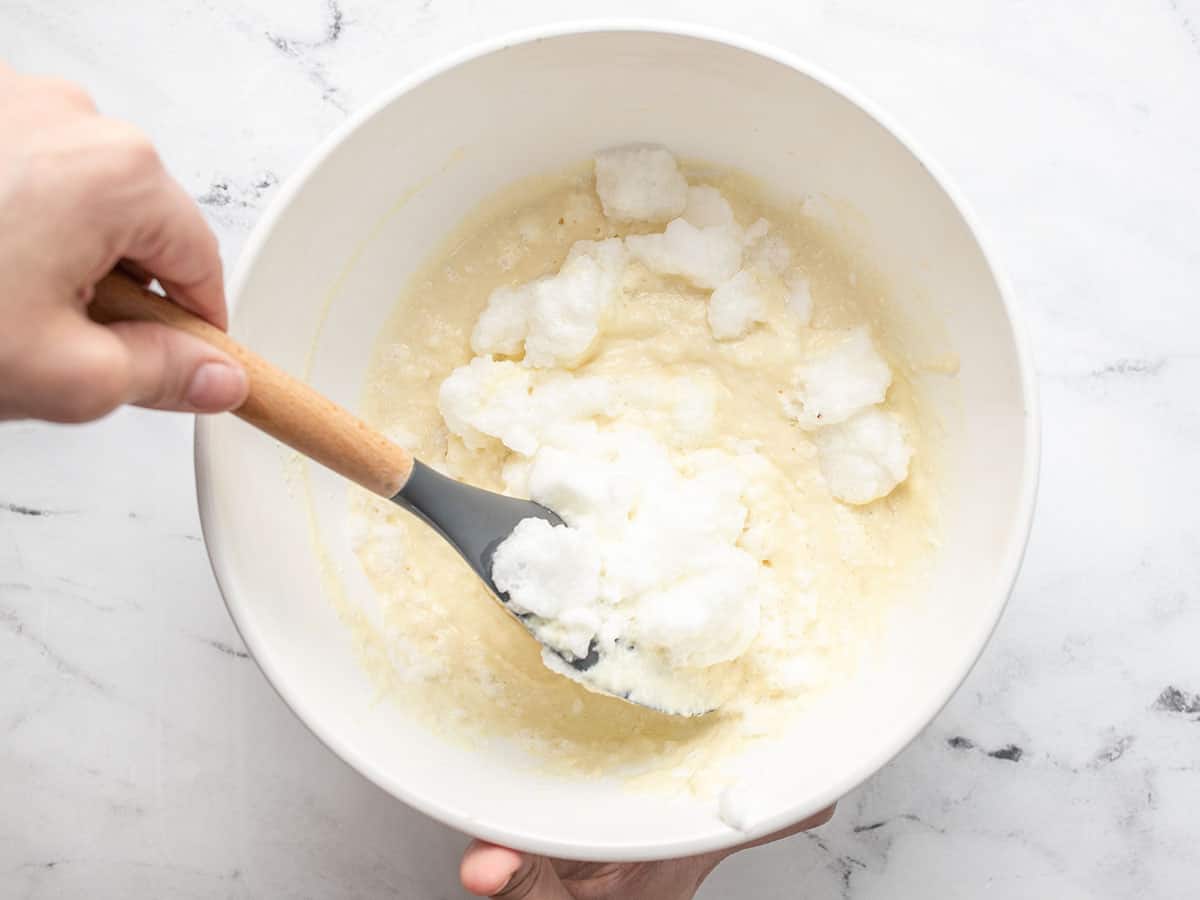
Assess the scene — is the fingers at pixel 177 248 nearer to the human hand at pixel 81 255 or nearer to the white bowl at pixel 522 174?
the human hand at pixel 81 255

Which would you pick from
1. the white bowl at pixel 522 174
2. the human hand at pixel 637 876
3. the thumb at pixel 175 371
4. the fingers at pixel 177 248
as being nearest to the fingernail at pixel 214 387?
the thumb at pixel 175 371

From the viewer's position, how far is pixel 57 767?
1.50 meters

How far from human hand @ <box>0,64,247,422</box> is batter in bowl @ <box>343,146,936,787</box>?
52cm

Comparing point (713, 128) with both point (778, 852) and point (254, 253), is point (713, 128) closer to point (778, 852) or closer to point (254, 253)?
point (254, 253)

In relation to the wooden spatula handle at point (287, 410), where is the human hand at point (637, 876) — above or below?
below

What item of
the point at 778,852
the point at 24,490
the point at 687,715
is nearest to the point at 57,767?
the point at 24,490

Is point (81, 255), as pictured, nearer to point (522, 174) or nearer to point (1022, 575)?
point (522, 174)

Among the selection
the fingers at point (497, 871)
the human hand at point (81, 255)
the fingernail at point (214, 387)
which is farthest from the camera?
the fingers at point (497, 871)

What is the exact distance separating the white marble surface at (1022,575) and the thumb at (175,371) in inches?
24.6

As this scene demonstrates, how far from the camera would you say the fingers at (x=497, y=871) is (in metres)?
1.15

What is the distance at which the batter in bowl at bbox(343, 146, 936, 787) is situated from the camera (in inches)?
53.5

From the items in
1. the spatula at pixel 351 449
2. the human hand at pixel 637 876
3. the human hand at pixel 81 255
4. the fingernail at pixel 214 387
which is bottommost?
the human hand at pixel 637 876

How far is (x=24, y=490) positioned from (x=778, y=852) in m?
1.26

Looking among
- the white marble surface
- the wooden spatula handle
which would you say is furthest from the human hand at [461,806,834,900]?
the wooden spatula handle
